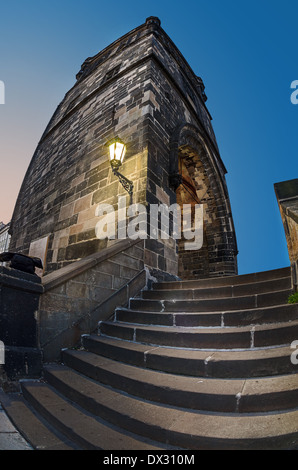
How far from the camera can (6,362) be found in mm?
2193

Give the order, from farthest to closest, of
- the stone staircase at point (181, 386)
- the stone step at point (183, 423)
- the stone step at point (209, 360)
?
the stone step at point (209, 360) < the stone staircase at point (181, 386) < the stone step at point (183, 423)

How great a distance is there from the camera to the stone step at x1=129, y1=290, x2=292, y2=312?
2.42 meters

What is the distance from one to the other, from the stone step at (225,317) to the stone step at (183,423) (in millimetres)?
916

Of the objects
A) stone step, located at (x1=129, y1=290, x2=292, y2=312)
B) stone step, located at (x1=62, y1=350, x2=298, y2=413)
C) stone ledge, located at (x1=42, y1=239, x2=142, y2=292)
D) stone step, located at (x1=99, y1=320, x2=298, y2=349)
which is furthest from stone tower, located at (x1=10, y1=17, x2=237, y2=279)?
stone step, located at (x1=62, y1=350, x2=298, y2=413)

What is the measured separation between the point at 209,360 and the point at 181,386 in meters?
0.30

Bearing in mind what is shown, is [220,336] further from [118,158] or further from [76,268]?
[118,158]

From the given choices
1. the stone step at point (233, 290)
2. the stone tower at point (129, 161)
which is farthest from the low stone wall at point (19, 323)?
the stone tower at point (129, 161)

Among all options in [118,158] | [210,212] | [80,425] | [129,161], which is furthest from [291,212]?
[210,212]

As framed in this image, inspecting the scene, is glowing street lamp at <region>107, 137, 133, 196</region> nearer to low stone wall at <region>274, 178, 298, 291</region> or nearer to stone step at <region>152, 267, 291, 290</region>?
stone step at <region>152, 267, 291, 290</region>

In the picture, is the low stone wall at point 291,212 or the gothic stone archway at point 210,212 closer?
the low stone wall at point 291,212

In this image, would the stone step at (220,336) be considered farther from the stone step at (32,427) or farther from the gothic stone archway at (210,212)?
the gothic stone archway at (210,212)

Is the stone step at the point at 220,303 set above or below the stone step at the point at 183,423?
above

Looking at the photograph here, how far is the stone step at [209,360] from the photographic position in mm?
1621

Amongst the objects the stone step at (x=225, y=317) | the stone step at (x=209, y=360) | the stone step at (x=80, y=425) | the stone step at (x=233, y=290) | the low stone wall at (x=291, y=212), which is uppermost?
the low stone wall at (x=291, y=212)
